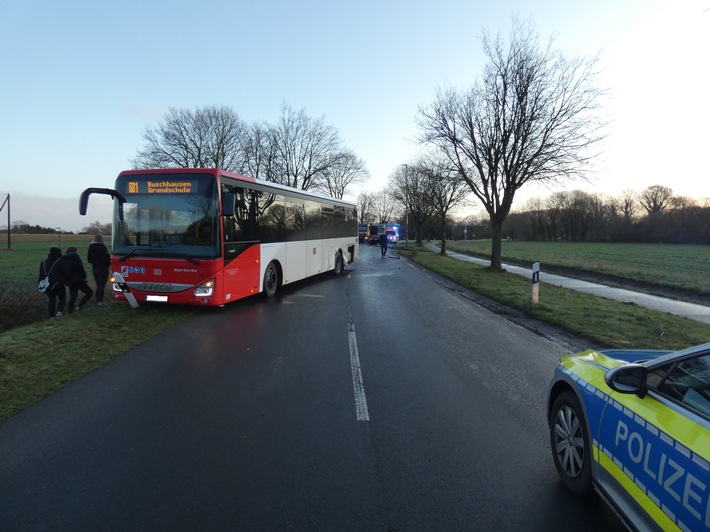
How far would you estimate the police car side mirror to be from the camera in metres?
2.48

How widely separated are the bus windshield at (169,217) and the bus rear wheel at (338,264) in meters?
10.5

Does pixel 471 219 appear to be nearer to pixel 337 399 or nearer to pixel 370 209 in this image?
pixel 370 209

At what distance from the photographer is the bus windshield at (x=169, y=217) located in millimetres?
9680

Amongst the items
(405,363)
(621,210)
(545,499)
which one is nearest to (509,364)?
(405,363)

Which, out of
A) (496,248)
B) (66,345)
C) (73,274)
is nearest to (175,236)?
(73,274)

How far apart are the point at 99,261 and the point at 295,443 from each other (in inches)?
374

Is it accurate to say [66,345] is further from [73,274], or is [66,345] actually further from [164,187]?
[164,187]

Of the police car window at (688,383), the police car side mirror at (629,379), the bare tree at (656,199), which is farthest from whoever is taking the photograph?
the bare tree at (656,199)

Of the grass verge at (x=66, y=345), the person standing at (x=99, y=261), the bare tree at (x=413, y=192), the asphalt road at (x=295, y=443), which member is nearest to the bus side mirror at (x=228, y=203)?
the grass verge at (x=66, y=345)

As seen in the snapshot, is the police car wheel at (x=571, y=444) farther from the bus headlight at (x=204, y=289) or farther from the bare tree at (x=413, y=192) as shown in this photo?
the bare tree at (x=413, y=192)

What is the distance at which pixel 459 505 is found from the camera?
301 cm

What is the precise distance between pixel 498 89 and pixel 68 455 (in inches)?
811

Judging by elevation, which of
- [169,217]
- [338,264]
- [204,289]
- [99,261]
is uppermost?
[169,217]

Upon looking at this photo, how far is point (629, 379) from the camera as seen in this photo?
256 centimetres
